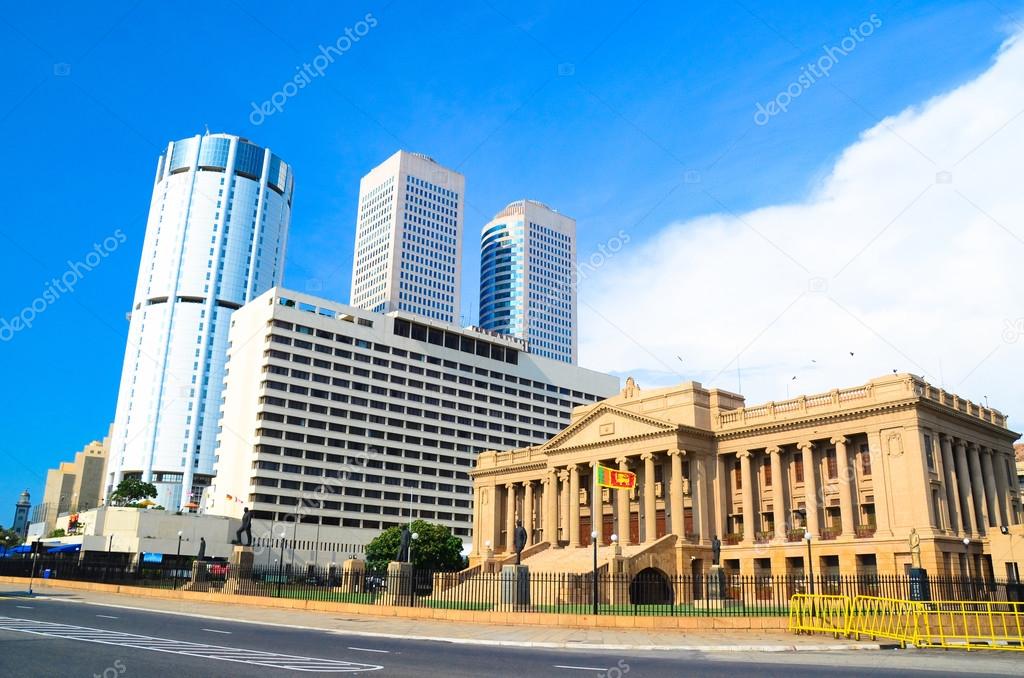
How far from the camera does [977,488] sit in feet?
195

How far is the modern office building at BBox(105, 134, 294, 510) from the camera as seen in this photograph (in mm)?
169875

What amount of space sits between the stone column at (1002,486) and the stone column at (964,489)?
18.4ft

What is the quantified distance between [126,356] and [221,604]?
160 metres

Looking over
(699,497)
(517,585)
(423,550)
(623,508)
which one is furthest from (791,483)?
(423,550)

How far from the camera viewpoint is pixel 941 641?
24.4m

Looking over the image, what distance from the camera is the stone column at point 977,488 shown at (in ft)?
194

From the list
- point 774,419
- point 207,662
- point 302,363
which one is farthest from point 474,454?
point 207,662

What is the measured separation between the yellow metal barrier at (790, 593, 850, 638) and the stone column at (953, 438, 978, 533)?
3551 centimetres

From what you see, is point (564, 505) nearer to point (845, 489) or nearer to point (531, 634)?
point (845, 489)

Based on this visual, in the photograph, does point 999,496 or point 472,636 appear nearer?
point 472,636

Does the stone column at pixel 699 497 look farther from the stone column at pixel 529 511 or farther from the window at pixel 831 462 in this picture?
the stone column at pixel 529 511

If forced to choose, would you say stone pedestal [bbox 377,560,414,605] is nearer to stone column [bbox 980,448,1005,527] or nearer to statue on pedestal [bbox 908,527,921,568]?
statue on pedestal [bbox 908,527,921,568]

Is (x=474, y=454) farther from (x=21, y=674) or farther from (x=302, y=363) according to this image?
(x=21, y=674)

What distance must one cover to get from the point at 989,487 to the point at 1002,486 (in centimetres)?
275
